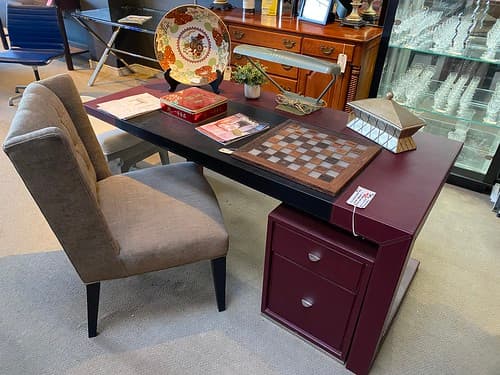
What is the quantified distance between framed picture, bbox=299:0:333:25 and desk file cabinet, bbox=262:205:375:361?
184cm

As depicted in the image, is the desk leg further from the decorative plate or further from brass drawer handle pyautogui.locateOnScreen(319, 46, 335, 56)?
brass drawer handle pyautogui.locateOnScreen(319, 46, 335, 56)

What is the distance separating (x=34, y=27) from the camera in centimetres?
349

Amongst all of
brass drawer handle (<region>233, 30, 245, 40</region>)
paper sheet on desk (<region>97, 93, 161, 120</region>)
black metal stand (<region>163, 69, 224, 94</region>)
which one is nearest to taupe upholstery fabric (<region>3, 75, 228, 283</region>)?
paper sheet on desk (<region>97, 93, 161, 120</region>)

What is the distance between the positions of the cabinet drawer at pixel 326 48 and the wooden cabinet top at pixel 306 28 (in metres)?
0.04

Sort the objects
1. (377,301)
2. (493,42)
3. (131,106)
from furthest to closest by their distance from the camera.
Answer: (493,42)
(131,106)
(377,301)

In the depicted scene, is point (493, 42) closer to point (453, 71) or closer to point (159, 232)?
point (453, 71)

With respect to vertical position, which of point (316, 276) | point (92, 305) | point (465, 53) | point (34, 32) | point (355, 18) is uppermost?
point (355, 18)

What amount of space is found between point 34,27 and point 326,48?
286 centimetres

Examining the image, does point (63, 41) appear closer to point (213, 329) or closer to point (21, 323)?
point (21, 323)

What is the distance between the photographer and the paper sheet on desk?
157 centimetres

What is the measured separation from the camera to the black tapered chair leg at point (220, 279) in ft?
4.78

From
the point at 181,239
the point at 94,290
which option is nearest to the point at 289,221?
the point at 181,239

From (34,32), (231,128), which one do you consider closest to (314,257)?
(231,128)

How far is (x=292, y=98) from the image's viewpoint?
5.66 ft
